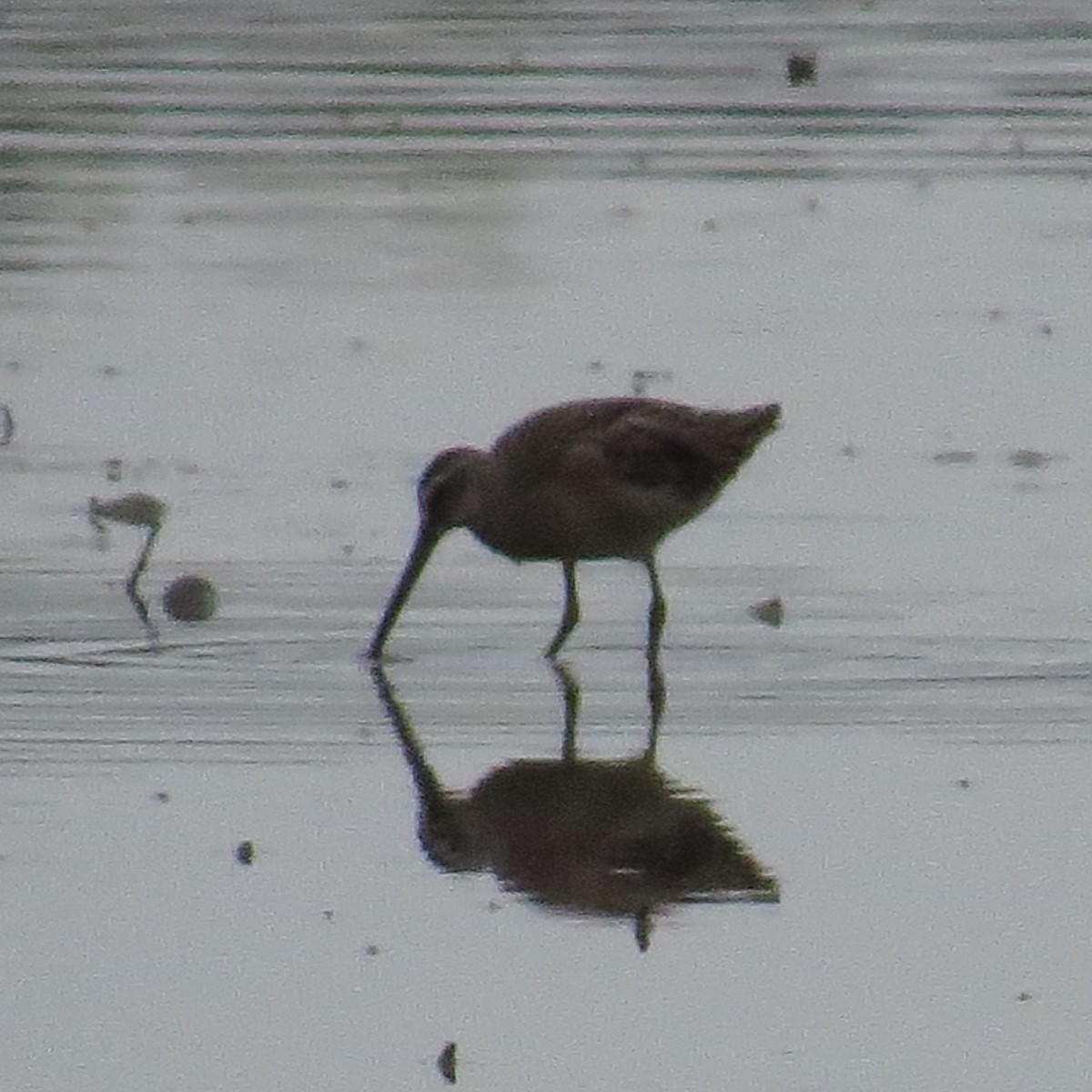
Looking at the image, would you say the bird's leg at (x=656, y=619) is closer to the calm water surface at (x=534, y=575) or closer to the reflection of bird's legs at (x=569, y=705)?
the calm water surface at (x=534, y=575)

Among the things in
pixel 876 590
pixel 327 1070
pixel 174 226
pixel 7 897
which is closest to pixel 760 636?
pixel 876 590

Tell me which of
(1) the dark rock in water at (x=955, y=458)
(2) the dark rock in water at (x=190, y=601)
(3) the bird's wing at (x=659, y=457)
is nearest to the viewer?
(2) the dark rock in water at (x=190, y=601)

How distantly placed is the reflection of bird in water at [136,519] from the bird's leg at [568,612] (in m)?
1.07

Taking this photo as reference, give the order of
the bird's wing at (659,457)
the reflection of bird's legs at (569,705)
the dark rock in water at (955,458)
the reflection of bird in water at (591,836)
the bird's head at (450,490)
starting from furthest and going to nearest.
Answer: the dark rock in water at (955,458), the bird's wing at (659,457), the bird's head at (450,490), the reflection of bird's legs at (569,705), the reflection of bird in water at (591,836)

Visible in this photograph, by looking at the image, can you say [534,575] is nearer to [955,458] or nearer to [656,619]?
[656,619]

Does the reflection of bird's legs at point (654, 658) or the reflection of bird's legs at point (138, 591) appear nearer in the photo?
the reflection of bird's legs at point (654, 658)

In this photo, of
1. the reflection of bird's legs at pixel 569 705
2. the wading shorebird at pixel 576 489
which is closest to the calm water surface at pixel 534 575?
the reflection of bird's legs at pixel 569 705

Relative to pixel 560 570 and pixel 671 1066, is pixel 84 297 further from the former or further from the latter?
pixel 671 1066

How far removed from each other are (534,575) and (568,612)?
0.95 meters

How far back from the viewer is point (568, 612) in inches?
440

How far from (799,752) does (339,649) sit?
5.16 feet

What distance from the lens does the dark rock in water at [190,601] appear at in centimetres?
1119

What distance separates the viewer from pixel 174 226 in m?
16.7

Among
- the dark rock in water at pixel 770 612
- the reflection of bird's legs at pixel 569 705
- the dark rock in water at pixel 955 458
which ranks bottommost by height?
the dark rock in water at pixel 955 458
